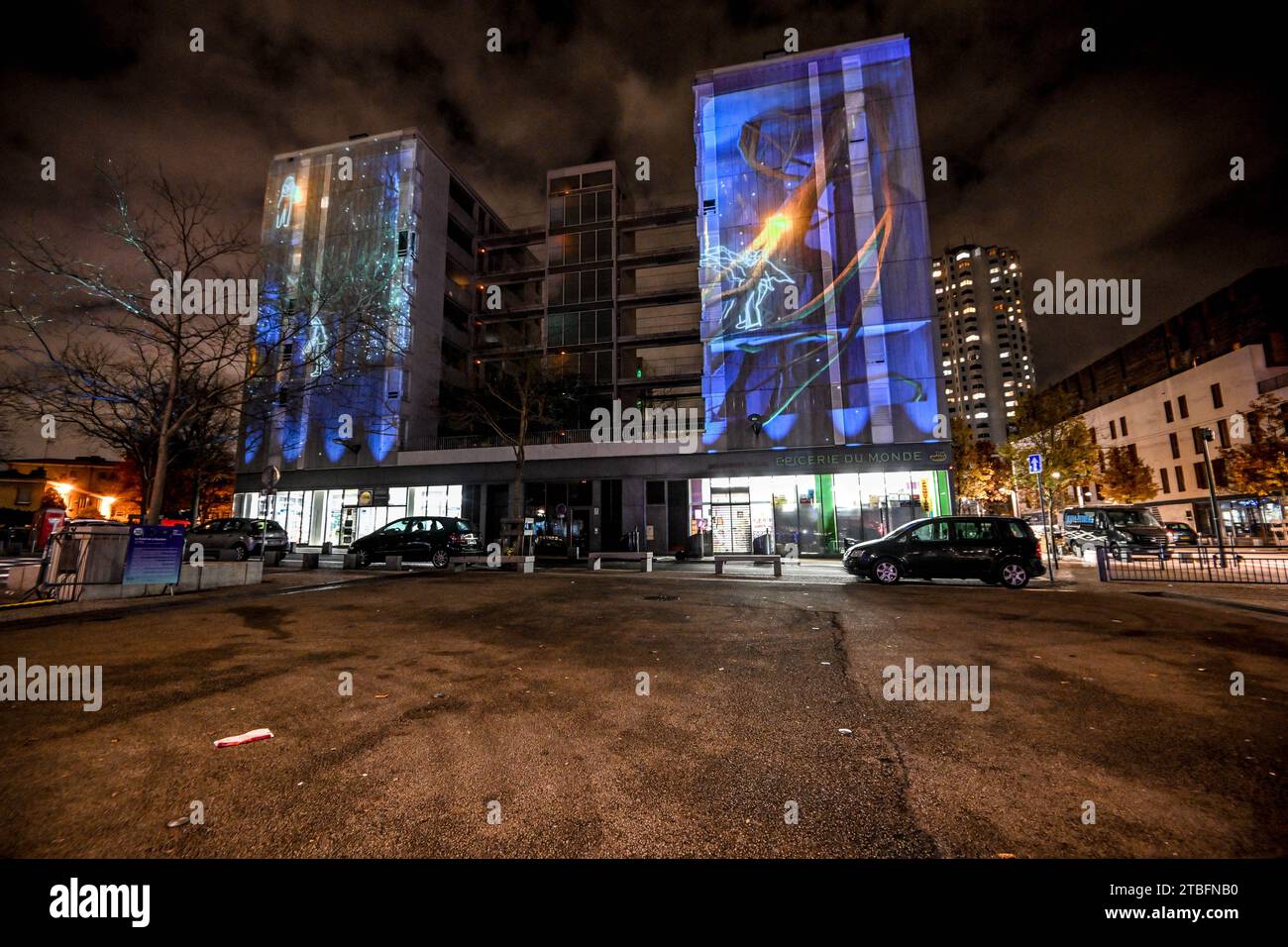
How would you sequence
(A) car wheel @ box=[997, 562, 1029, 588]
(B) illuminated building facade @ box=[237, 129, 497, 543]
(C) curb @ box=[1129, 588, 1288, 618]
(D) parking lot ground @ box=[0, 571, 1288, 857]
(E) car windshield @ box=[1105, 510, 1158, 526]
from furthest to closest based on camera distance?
1. (B) illuminated building facade @ box=[237, 129, 497, 543]
2. (E) car windshield @ box=[1105, 510, 1158, 526]
3. (A) car wheel @ box=[997, 562, 1029, 588]
4. (C) curb @ box=[1129, 588, 1288, 618]
5. (D) parking lot ground @ box=[0, 571, 1288, 857]

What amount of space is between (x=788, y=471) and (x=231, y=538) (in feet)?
77.9

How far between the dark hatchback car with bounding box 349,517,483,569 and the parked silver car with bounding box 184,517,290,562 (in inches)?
173

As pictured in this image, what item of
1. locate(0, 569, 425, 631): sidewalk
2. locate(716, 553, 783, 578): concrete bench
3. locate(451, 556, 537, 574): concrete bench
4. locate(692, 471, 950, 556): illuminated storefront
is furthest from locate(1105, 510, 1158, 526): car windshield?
locate(0, 569, 425, 631): sidewalk

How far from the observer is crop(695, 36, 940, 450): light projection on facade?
2391 cm

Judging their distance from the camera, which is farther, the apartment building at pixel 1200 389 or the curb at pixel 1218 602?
the apartment building at pixel 1200 389

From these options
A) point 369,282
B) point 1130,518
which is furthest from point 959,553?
point 369,282

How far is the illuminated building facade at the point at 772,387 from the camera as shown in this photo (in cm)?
2341

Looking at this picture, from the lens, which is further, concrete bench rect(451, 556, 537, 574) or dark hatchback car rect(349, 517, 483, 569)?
dark hatchback car rect(349, 517, 483, 569)

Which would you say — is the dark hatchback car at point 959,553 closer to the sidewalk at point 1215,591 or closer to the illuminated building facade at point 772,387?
the sidewalk at point 1215,591

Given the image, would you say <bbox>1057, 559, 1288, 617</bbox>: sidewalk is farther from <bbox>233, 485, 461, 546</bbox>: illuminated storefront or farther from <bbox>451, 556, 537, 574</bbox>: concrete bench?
<bbox>233, 485, 461, 546</bbox>: illuminated storefront

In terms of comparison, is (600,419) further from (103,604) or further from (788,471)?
(103,604)

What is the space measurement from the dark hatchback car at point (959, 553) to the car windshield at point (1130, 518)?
49.0 feet

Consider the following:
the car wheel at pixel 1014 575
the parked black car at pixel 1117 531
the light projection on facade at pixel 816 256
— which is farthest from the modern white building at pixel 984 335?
the car wheel at pixel 1014 575

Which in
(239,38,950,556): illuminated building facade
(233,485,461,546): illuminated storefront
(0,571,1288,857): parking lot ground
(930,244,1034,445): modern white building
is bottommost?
(0,571,1288,857): parking lot ground
